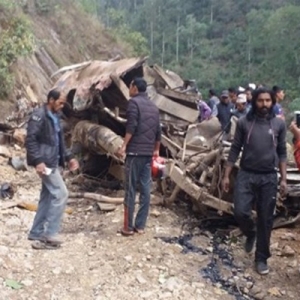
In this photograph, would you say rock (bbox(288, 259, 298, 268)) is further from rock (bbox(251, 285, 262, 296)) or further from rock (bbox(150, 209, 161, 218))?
rock (bbox(150, 209, 161, 218))

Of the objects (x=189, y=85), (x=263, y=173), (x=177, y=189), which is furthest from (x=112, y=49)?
(x=263, y=173)

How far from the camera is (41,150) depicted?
487cm

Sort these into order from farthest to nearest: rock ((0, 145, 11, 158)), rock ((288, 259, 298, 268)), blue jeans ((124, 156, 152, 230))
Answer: rock ((0, 145, 11, 158)) < blue jeans ((124, 156, 152, 230)) < rock ((288, 259, 298, 268))

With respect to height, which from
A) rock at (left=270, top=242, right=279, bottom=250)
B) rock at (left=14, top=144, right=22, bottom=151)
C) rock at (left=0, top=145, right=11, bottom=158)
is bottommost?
rock at (left=14, top=144, right=22, bottom=151)

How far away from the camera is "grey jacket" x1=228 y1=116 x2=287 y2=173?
461 cm

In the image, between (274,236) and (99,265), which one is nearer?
→ (99,265)

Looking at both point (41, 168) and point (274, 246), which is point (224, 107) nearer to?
point (274, 246)

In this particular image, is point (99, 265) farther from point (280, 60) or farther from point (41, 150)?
point (280, 60)

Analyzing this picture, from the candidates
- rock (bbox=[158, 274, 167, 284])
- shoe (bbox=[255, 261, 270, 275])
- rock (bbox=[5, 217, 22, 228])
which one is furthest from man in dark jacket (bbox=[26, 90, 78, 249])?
shoe (bbox=[255, 261, 270, 275])

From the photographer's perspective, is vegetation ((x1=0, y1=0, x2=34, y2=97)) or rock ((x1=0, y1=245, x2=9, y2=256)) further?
vegetation ((x1=0, y1=0, x2=34, y2=97))

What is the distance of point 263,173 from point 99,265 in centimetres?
159

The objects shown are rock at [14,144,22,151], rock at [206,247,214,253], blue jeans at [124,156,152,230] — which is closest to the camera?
blue jeans at [124,156,152,230]

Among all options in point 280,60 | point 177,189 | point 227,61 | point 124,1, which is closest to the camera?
point 177,189

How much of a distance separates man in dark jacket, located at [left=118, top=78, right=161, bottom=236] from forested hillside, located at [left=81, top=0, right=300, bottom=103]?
37.3 meters
